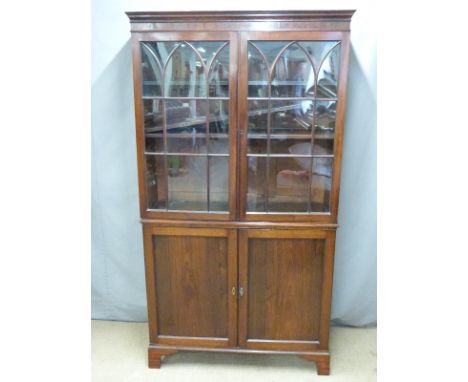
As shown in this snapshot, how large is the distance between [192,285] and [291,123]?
0.93m

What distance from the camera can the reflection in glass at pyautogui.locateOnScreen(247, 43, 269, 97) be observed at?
5.20ft

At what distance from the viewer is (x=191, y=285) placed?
5.87 ft

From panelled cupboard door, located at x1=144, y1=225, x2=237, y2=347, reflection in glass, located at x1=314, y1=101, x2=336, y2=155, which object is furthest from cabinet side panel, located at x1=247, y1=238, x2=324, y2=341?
reflection in glass, located at x1=314, y1=101, x2=336, y2=155

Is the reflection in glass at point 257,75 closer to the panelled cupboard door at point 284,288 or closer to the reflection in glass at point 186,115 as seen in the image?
the reflection in glass at point 186,115

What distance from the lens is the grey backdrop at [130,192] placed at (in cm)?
194

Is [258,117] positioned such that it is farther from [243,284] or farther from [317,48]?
[243,284]

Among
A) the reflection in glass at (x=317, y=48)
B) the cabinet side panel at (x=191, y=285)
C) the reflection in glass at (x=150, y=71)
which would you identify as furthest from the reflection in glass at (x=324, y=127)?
the reflection in glass at (x=150, y=71)

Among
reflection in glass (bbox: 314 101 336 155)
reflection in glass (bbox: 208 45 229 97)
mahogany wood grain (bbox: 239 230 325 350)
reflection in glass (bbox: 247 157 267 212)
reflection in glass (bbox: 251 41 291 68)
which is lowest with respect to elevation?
mahogany wood grain (bbox: 239 230 325 350)

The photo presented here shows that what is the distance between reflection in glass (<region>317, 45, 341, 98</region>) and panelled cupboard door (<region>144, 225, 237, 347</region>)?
766 millimetres

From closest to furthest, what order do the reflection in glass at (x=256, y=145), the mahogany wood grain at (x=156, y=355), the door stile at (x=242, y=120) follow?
the door stile at (x=242, y=120), the reflection in glass at (x=256, y=145), the mahogany wood grain at (x=156, y=355)

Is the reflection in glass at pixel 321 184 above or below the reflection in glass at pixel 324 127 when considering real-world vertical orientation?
below

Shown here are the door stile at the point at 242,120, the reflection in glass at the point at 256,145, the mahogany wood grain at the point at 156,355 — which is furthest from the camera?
the mahogany wood grain at the point at 156,355

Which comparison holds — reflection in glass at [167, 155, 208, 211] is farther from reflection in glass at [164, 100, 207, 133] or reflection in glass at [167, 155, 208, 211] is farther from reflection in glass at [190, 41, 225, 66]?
reflection in glass at [190, 41, 225, 66]
